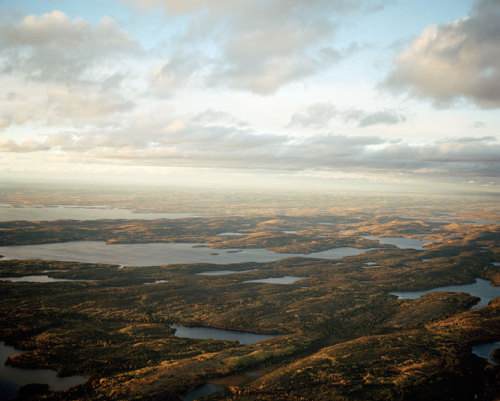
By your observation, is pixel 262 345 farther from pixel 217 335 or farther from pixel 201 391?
pixel 201 391

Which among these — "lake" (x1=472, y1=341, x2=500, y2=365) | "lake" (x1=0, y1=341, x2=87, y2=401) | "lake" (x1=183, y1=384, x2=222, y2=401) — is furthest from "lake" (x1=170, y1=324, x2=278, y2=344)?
"lake" (x1=472, y1=341, x2=500, y2=365)

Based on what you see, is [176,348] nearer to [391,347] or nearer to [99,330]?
[99,330]

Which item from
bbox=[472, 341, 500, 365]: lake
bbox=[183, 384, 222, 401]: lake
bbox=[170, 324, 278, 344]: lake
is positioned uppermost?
bbox=[183, 384, 222, 401]: lake

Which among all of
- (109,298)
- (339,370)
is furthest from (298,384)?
(109,298)

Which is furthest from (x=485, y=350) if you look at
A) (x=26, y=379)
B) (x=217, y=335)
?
(x=26, y=379)

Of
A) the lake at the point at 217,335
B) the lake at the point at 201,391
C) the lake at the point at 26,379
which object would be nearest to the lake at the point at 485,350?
the lake at the point at 217,335

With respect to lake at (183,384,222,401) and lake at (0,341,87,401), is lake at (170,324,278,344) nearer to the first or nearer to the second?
lake at (183,384,222,401)

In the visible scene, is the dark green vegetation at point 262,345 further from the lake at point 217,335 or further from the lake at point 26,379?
the lake at point 217,335
